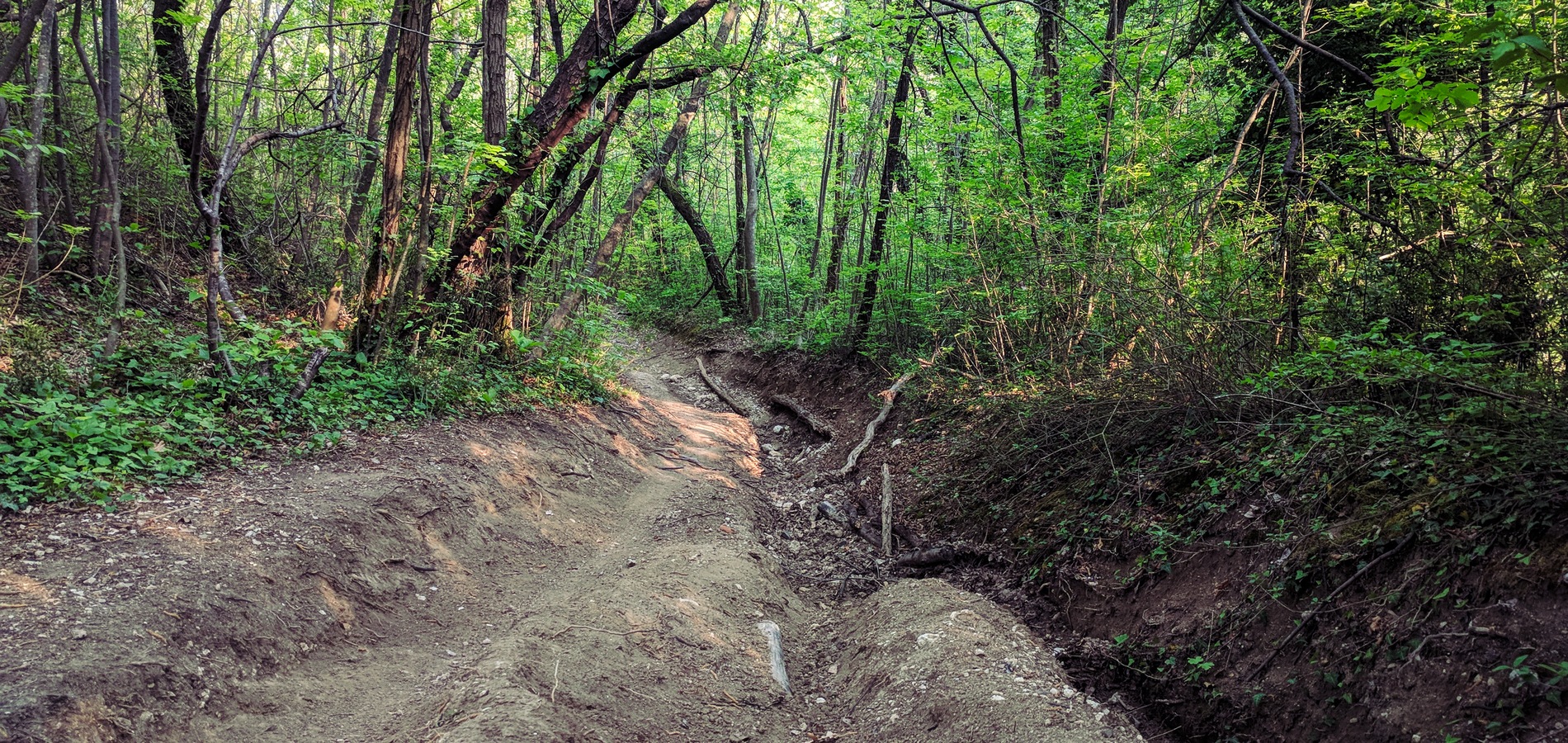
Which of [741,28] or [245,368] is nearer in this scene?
[245,368]

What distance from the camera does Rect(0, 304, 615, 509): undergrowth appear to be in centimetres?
446

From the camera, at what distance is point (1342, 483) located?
3.79 m

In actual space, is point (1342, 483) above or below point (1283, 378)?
below

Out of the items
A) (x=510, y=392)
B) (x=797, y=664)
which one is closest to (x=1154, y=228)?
(x=797, y=664)

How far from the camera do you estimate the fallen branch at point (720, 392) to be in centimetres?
1305

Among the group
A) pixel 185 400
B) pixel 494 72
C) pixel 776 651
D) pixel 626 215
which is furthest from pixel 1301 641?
pixel 626 215

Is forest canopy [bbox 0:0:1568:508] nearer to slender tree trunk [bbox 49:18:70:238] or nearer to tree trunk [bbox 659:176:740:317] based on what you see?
slender tree trunk [bbox 49:18:70:238]

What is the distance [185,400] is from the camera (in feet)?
18.1

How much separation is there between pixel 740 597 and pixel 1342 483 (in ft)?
12.4

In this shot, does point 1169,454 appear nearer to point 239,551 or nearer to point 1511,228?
point 1511,228

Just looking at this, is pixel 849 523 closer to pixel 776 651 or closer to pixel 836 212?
pixel 776 651

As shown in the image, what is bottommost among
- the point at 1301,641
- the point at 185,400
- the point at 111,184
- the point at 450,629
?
the point at 450,629

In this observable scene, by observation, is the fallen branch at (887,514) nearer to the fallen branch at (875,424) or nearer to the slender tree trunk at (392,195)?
the fallen branch at (875,424)

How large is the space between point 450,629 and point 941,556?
11.9 ft
